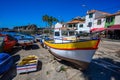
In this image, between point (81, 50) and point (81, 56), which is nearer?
point (81, 50)

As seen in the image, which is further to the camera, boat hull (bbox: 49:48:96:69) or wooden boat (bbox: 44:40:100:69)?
boat hull (bbox: 49:48:96:69)

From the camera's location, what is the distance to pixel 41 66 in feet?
23.6

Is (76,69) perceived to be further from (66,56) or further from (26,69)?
(26,69)

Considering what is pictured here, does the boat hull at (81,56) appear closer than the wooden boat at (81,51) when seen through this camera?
No

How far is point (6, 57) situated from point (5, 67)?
2.53 ft

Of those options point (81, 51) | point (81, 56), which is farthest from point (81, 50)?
point (81, 56)

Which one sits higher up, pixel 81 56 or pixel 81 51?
pixel 81 51

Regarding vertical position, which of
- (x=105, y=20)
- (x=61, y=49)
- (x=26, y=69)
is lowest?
(x=26, y=69)

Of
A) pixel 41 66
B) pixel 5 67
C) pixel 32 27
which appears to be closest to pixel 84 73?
pixel 41 66

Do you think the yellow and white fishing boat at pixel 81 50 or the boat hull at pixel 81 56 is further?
the boat hull at pixel 81 56

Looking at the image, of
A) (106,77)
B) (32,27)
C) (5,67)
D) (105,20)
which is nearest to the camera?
(106,77)

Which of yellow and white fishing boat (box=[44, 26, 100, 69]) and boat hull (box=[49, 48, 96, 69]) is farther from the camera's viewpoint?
boat hull (box=[49, 48, 96, 69])

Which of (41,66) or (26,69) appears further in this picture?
(41,66)

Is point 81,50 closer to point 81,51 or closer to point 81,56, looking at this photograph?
point 81,51
